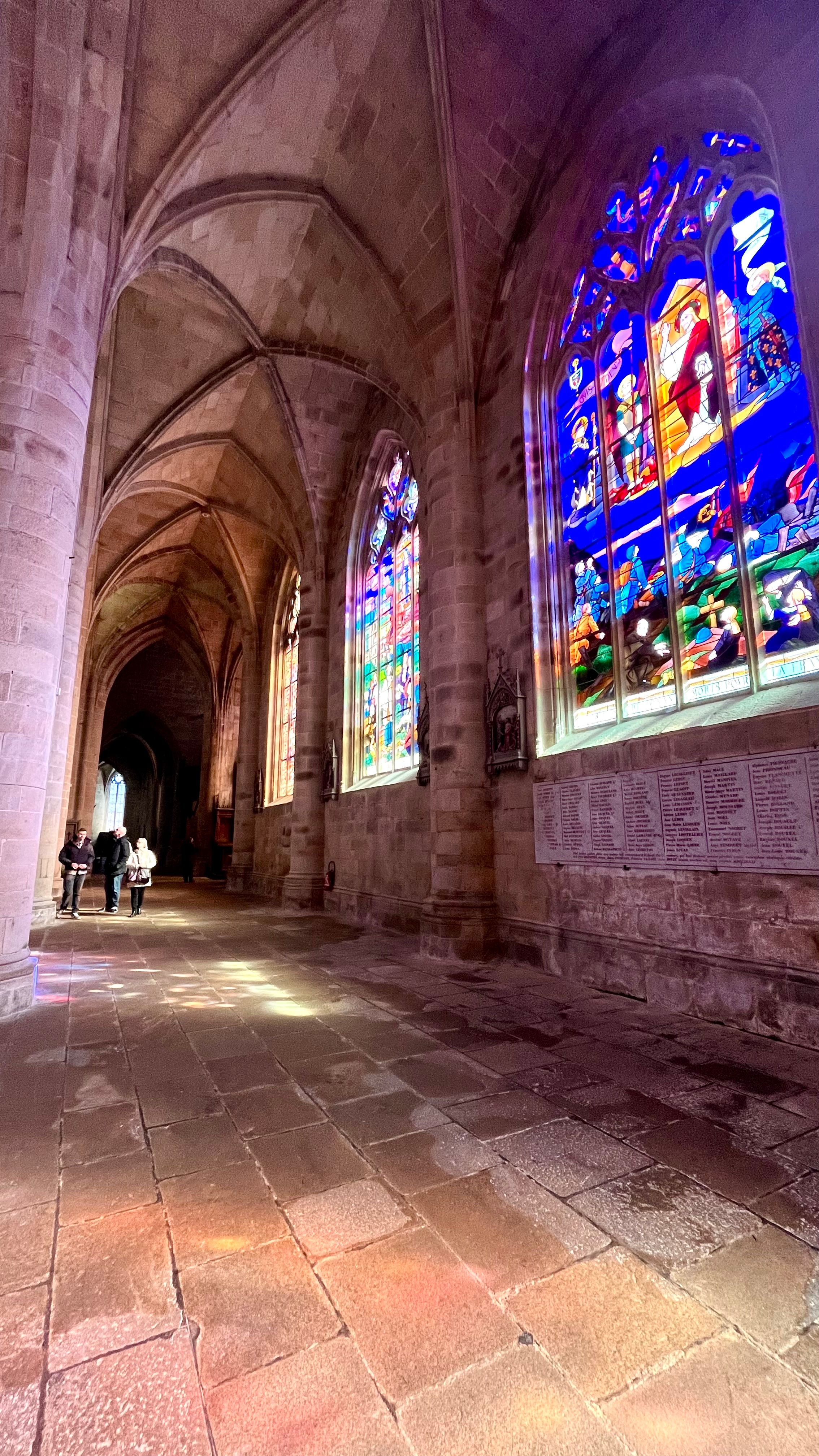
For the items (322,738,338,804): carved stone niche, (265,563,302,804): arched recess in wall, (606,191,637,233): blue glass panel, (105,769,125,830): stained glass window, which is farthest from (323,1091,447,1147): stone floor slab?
(105,769,125,830): stained glass window

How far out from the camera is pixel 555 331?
7.11 metres

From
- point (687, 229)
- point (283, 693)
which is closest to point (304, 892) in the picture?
point (283, 693)

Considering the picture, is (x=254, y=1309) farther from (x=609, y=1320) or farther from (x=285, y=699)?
(x=285, y=699)

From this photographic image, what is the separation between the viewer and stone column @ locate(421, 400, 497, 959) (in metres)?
6.73

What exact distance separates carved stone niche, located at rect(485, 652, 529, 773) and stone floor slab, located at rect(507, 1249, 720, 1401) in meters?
4.93

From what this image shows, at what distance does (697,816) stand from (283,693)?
12.6m

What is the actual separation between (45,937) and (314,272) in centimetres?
1001

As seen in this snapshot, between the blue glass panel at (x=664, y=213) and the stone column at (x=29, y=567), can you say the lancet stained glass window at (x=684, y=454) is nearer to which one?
the blue glass panel at (x=664, y=213)

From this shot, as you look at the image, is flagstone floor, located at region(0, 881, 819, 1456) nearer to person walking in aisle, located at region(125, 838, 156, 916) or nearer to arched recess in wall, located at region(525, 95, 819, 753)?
arched recess in wall, located at region(525, 95, 819, 753)

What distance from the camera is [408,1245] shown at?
71.4 inches

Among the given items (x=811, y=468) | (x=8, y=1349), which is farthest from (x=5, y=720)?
(x=811, y=468)

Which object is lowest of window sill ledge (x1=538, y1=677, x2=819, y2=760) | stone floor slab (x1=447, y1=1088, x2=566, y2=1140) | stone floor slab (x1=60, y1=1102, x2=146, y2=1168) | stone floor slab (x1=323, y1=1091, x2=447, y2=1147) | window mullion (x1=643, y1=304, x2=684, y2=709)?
stone floor slab (x1=60, y1=1102, x2=146, y2=1168)

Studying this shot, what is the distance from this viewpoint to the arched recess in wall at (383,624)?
9.70 meters

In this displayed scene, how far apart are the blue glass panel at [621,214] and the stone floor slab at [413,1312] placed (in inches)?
311
